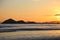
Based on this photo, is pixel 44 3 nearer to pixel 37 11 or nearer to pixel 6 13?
pixel 37 11

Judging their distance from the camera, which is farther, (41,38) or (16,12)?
(16,12)

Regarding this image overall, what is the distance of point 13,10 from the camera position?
1064 millimetres

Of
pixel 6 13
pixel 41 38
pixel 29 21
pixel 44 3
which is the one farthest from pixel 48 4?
pixel 41 38

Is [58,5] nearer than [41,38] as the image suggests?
No

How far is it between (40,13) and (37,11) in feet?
0.10

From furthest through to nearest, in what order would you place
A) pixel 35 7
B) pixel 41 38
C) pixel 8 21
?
1. pixel 35 7
2. pixel 8 21
3. pixel 41 38

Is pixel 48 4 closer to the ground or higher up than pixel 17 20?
higher up

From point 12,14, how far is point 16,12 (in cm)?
4

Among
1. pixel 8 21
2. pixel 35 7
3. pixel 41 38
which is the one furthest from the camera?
pixel 35 7

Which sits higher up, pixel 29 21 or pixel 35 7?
pixel 35 7

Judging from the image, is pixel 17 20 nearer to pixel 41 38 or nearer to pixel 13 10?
pixel 13 10

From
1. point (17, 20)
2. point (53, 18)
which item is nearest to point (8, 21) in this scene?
point (17, 20)

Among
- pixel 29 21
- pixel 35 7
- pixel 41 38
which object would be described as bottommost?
pixel 41 38

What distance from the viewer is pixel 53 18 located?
1.07 meters
